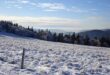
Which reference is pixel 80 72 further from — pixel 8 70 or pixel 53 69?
pixel 8 70

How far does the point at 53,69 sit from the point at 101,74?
3.09 meters

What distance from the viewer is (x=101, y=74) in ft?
46.3

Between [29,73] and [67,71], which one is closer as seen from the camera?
[29,73]

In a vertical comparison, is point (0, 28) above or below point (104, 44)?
above

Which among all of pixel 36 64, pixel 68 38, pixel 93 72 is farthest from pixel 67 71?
pixel 68 38

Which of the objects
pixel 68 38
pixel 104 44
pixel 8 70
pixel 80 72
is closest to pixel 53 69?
pixel 80 72

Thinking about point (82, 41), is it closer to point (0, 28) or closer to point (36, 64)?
point (0, 28)

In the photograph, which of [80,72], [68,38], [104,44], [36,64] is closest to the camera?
[80,72]

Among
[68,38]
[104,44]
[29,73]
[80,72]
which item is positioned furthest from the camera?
[68,38]

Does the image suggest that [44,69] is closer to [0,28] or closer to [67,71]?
[67,71]

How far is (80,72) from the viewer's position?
14211mm

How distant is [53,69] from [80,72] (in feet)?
5.90

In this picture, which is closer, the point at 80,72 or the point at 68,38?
the point at 80,72

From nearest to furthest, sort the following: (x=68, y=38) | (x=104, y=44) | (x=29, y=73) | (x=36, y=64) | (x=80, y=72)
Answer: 1. (x=29, y=73)
2. (x=80, y=72)
3. (x=36, y=64)
4. (x=104, y=44)
5. (x=68, y=38)
